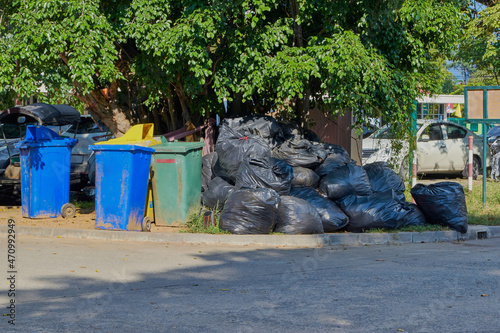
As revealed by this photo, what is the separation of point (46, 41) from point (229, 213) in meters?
4.29

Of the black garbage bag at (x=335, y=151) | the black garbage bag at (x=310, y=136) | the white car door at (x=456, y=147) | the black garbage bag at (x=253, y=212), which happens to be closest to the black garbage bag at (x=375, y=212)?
the black garbage bag at (x=253, y=212)

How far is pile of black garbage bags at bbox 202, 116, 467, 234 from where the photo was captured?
8.46 meters

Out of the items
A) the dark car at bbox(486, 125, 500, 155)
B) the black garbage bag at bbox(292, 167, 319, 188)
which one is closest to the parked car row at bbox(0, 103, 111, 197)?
the black garbage bag at bbox(292, 167, 319, 188)

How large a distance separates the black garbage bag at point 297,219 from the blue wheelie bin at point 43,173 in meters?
3.68

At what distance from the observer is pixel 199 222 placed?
8766 mm

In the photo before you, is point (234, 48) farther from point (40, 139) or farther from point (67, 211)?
point (67, 211)

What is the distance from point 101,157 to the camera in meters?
8.66

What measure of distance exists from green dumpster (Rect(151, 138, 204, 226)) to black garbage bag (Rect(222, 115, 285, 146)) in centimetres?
186

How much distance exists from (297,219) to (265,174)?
1.03 meters

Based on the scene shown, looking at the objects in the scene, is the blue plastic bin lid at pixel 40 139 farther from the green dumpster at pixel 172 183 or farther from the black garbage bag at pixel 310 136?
the black garbage bag at pixel 310 136

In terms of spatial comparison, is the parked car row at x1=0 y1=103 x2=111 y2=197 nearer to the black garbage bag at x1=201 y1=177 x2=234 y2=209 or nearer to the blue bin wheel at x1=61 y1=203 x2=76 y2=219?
the blue bin wheel at x1=61 y1=203 x2=76 y2=219

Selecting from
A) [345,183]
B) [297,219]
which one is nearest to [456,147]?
[345,183]

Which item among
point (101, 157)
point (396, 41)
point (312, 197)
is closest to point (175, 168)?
point (101, 157)

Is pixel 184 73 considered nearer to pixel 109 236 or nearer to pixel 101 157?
pixel 101 157
